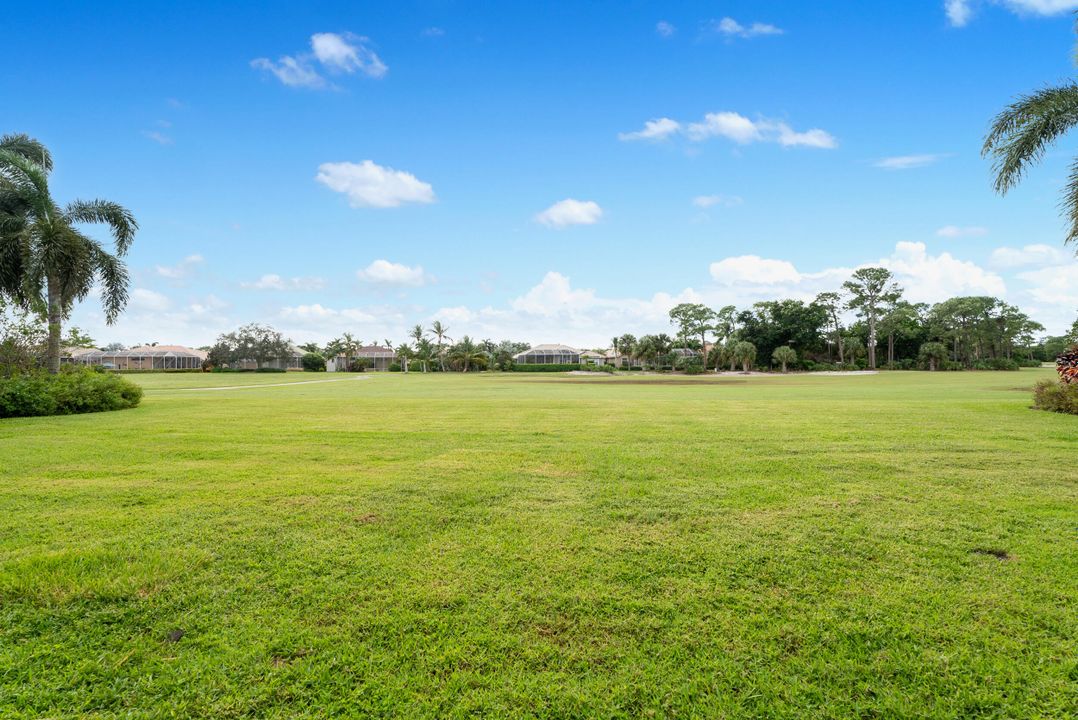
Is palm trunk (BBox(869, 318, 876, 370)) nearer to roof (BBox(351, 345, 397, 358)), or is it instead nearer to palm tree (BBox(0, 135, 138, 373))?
palm tree (BBox(0, 135, 138, 373))

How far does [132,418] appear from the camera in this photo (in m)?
13.1

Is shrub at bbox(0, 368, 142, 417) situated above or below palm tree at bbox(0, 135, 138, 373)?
below

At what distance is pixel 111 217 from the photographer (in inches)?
805

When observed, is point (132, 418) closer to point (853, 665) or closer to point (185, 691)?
point (185, 691)

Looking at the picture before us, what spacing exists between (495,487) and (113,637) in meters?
3.65

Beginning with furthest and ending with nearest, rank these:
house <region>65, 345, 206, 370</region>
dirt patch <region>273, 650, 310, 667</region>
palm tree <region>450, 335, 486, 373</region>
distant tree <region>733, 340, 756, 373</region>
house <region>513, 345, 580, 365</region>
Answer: house <region>513, 345, 580, 365</region>
house <region>65, 345, 206, 370</region>
palm tree <region>450, 335, 486, 373</region>
distant tree <region>733, 340, 756, 373</region>
dirt patch <region>273, 650, 310, 667</region>

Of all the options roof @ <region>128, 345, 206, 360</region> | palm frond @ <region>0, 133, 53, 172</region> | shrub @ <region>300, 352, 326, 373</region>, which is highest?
palm frond @ <region>0, 133, 53, 172</region>

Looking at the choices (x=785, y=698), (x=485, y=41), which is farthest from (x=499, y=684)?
(x=485, y=41)

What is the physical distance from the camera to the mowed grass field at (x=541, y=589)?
261 centimetres

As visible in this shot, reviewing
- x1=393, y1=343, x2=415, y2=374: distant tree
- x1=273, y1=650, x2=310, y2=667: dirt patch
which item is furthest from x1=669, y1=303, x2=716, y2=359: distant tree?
x1=273, y1=650, x2=310, y2=667: dirt patch

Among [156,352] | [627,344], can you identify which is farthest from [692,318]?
[156,352]

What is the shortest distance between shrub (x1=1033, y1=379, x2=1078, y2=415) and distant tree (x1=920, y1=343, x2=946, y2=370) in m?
67.5

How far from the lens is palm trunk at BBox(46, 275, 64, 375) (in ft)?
56.6

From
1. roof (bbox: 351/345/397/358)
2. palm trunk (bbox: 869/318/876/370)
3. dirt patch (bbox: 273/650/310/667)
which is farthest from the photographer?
roof (bbox: 351/345/397/358)
